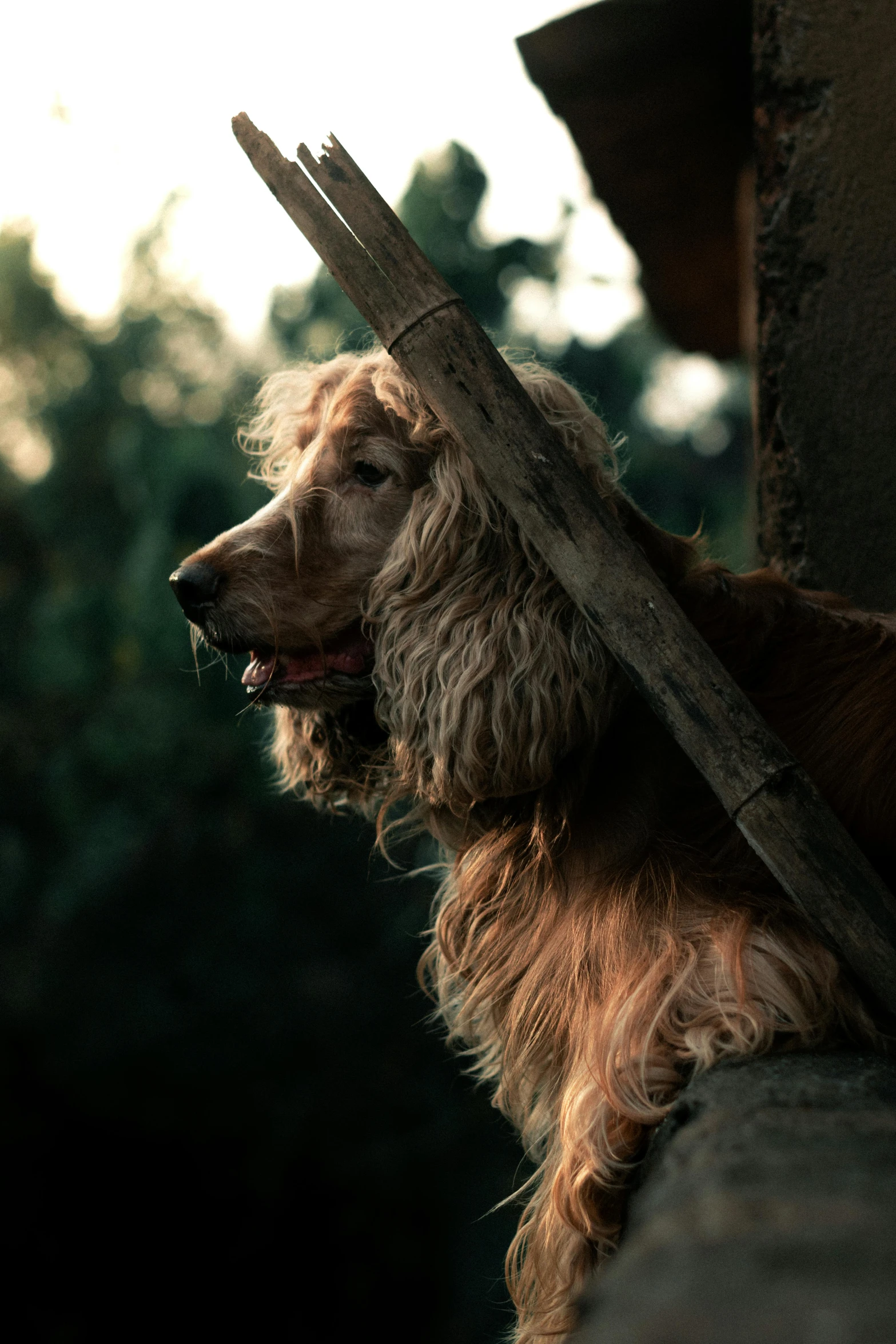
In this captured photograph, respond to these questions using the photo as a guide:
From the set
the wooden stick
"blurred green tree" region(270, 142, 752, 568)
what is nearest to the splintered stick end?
the wooden stick

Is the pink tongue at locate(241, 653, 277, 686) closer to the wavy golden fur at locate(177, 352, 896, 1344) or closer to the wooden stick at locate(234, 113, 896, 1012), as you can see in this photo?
the wavy golden fur at locate(177, 352, 896, 1344)

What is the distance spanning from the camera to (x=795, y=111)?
Answer: 2.78 meters

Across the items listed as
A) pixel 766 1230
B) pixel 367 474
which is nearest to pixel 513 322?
pixel 367 474

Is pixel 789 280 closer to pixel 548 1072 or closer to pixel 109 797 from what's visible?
pixel 548 1072

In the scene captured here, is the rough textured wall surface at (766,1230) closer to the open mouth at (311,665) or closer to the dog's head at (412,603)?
the dog's head at (412,603)

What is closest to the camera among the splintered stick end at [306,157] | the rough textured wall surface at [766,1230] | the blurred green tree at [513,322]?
the rough textured wall surface at [766,1230]

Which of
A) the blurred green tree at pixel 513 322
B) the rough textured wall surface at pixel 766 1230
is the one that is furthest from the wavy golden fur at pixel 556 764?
the blurred green tree at pixel 513 322

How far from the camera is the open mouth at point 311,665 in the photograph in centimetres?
221

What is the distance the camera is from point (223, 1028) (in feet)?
39.0

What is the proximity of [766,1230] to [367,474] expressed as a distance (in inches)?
65.3

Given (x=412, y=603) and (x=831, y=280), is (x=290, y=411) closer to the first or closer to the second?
(x=412, y=603)

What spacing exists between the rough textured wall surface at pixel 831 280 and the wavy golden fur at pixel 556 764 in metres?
0.61

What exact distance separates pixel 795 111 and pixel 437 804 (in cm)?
200

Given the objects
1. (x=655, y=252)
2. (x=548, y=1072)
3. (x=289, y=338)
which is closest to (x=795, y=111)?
(x=548, y=1072)
